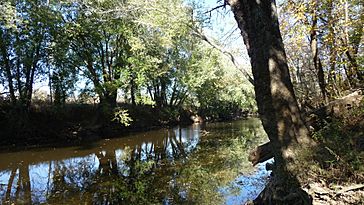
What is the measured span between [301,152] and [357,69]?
15.0 feet

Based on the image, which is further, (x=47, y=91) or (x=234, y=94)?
(x=234, y=94)

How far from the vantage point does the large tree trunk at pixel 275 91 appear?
3945 mm

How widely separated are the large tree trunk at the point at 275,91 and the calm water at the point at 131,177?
8.17 ft

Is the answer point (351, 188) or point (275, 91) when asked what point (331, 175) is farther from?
point (275, 91)

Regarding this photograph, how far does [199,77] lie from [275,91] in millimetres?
23898

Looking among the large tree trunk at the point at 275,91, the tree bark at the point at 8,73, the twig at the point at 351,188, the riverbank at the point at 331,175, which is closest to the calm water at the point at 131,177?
the riverbank at the point at 331,175

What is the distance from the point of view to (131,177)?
28.9ft

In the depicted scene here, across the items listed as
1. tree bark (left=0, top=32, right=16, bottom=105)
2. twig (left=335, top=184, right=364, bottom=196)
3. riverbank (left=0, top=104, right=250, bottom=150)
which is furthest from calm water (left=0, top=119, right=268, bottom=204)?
tree bark (left=0, top=32, right=16, bottom=105)

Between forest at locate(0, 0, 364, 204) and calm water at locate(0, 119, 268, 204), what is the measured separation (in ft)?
1.75

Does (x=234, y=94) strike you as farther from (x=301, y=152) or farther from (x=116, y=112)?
(x=301, y=152)

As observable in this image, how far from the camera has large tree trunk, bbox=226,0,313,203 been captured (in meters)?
3.95

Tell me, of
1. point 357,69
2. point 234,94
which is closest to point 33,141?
point 357,69

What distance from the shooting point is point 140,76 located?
65.2 ft

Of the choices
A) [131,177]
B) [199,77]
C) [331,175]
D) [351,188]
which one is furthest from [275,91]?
→ [199,77]
